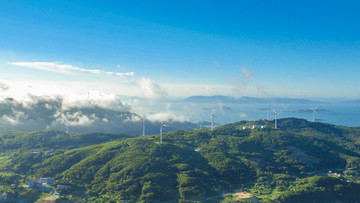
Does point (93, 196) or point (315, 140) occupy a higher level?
point (315, 140)

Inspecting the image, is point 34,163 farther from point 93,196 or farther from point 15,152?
point 93,196

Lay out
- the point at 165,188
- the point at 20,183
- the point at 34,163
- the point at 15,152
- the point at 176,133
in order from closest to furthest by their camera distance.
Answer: the point at 165,188 < the point at 20,183 < the point at 34,163 < the point at 15,152 < the point at 176,133

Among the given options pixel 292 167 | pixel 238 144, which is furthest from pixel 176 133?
pixel 292 167

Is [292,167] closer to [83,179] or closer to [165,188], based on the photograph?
[165,188]

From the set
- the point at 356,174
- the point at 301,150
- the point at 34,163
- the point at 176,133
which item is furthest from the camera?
the point at 176,133

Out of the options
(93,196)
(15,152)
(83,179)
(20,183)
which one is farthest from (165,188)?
(15,152)

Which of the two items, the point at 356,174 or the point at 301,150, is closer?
the point at 356,174
